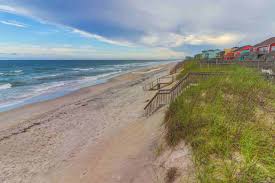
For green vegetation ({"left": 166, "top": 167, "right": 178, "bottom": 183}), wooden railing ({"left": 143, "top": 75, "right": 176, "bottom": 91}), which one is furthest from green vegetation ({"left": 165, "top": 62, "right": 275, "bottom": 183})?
wooden railing ({"left": 143, "top": 75, "right": 176, "bottom": 91})

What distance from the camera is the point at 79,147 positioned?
22.8ft

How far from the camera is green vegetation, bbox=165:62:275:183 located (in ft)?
9.07

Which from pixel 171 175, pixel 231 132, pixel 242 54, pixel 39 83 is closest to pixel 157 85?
pixel 231 132

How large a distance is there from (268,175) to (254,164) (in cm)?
23

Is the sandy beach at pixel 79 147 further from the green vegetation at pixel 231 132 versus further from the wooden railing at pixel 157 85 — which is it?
the wooden railing at pixel 157 85

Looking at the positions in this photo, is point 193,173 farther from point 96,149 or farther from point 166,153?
point 96,149

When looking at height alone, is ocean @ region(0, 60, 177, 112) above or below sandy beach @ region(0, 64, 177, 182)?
above

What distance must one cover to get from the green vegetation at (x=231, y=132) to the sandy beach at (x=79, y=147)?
1663 mm

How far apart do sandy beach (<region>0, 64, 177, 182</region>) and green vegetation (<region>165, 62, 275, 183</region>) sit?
166cm

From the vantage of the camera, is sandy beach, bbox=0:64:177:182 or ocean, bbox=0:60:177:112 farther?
ocean, bbox=0:60:177:112

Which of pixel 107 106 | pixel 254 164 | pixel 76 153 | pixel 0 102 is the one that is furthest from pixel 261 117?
pixel 0 102

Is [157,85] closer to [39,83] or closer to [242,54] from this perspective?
[242,54]

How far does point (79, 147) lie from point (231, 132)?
20.4ft

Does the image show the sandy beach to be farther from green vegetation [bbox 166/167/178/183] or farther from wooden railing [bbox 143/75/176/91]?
wooden railing [bbox 143/75/176/91]
